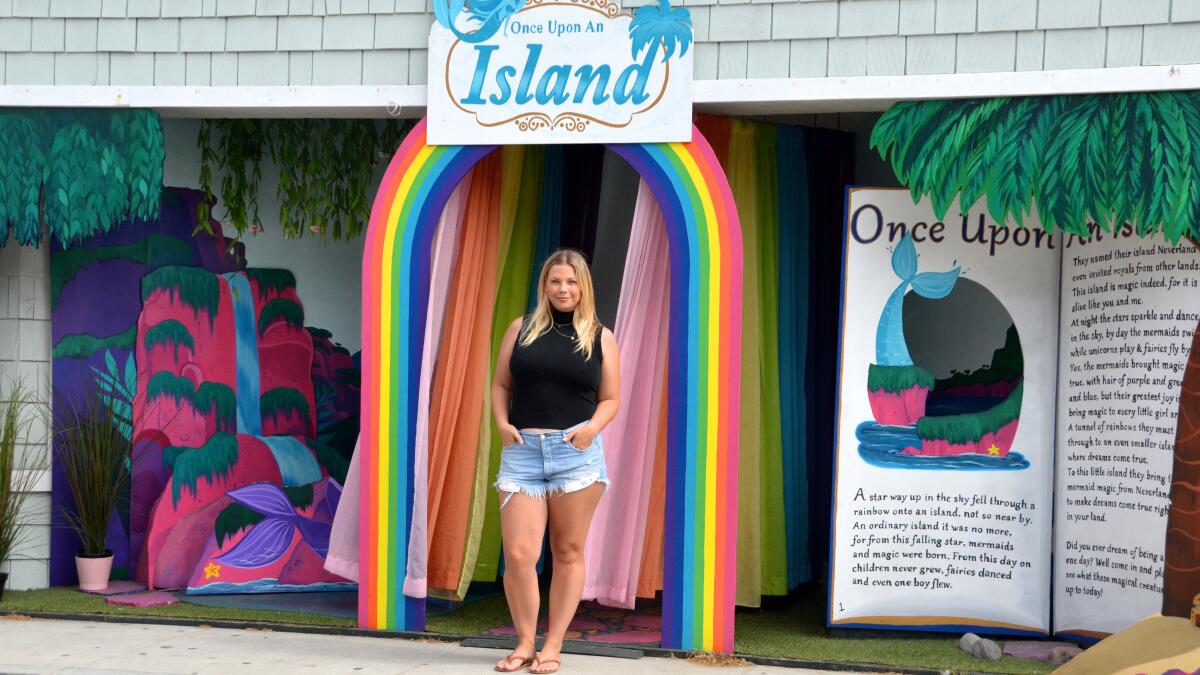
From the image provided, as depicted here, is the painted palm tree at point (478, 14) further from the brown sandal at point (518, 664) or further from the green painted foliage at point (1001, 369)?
the brown sandal at point (518, 664)

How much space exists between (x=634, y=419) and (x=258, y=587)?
6.94 feet

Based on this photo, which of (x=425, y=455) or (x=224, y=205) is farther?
(x=224, y=205)

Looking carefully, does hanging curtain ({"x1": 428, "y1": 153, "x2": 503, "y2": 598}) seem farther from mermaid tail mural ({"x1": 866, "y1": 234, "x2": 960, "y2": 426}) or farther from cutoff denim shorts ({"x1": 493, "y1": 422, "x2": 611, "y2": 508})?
mermaid tail mural ({"x1": 866, "y1": 234, "x2": 960, "y2": 426})

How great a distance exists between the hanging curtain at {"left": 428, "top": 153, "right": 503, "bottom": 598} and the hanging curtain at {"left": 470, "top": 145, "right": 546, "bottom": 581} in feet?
0.83

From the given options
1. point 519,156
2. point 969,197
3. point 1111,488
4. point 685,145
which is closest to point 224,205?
point 519,156

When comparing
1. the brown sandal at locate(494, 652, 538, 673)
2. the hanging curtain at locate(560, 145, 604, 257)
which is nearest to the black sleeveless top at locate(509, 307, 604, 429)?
the brown sandal at locate(494, 652, 538, 673)

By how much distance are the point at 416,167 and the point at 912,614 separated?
285 cm

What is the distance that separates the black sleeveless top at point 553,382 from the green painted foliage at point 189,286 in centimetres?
276

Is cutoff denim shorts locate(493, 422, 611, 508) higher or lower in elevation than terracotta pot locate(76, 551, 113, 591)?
higher

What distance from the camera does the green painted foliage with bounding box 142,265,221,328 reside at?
7600mm

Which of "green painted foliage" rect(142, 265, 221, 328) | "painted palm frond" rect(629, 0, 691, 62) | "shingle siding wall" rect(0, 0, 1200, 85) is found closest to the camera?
"shingle siding wall" rect(0, 0, 1200, 85)

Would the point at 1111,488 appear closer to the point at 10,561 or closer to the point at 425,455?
the point at 425,455

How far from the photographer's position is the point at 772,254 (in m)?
7.09

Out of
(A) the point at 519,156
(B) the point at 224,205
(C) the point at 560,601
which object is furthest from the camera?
(B) the point at 224,205
